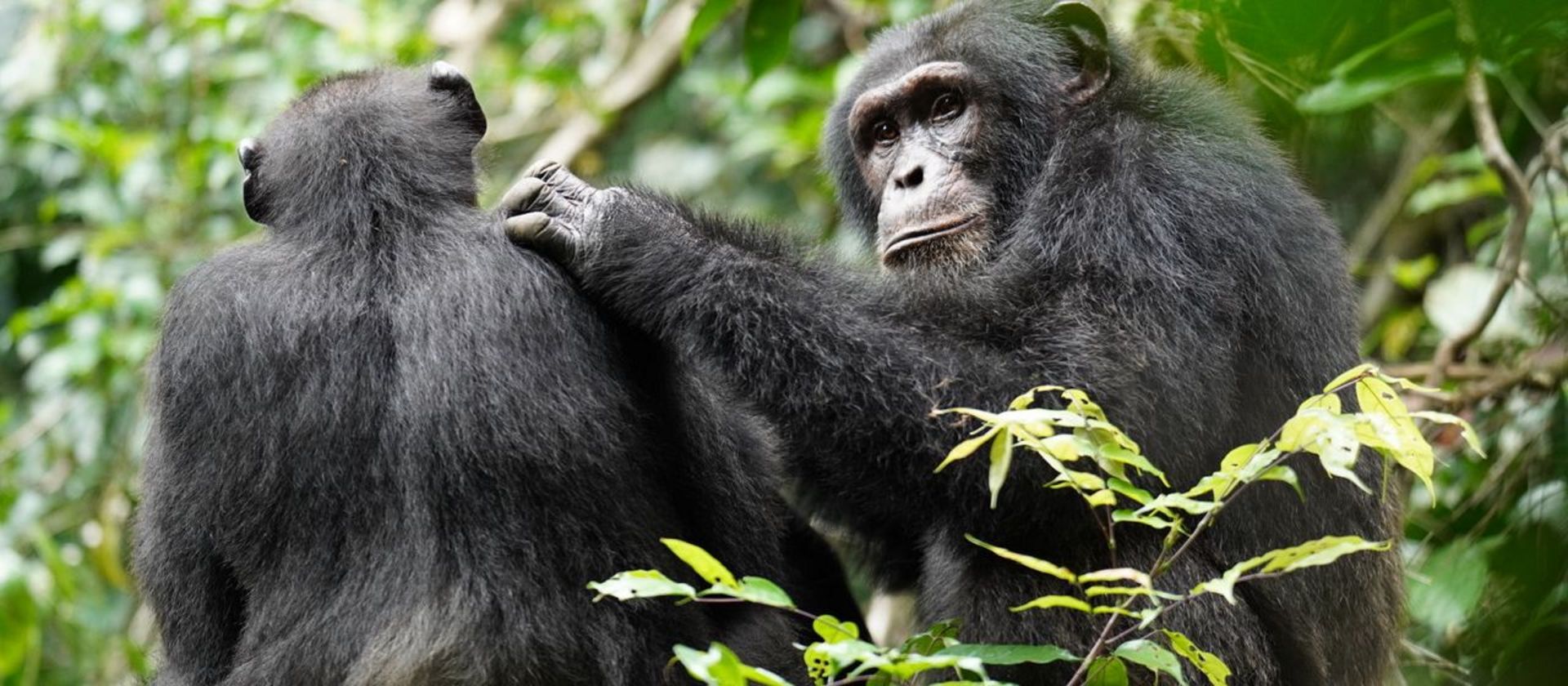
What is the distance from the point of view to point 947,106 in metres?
4.34

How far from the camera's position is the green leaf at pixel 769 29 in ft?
15.6

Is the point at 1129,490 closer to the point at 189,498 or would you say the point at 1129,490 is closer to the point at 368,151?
the point at 368,151

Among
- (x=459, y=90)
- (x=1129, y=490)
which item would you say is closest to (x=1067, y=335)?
(x=1129, y=490)

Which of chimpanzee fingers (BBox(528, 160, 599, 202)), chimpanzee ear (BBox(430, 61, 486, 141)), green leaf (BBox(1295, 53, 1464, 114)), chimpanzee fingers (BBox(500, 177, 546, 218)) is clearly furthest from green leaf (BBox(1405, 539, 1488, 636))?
chimpanzee ear (BBox(430, 61, 486, 141))

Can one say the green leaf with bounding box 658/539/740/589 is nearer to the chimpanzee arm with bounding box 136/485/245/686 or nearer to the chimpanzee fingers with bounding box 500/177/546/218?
the chimpanzee fingers with bounding box 500/177/546/218

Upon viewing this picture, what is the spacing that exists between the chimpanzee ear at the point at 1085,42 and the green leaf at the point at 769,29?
832mm

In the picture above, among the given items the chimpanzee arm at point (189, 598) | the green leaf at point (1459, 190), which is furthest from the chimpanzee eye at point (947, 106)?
the green leaf at point (1459, 190)

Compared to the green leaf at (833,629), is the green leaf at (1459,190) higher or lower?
lower

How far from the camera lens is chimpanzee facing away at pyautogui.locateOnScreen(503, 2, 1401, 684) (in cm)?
340

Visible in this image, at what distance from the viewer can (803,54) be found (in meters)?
9.45

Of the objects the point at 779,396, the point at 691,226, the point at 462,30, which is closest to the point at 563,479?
the point at 779,396

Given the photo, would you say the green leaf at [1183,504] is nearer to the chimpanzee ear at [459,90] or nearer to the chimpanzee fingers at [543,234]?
the chimpanzee fingers at [543,234]

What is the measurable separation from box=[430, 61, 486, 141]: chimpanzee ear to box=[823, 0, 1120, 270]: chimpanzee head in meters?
1.13

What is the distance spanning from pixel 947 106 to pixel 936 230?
46 centimetres
